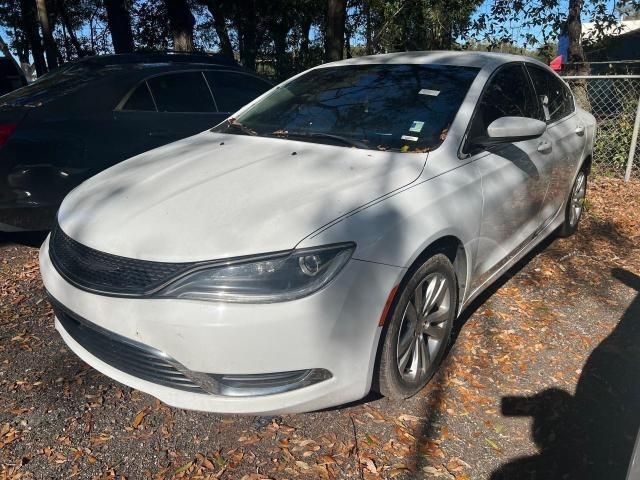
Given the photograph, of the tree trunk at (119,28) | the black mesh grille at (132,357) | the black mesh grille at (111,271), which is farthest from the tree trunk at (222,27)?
the black mesh grille at (132,357)

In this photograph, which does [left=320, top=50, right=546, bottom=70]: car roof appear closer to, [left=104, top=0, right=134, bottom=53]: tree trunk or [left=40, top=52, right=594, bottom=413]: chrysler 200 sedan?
[left=40, top=52, right=594, bottom=413]: chrysler 200 sedan

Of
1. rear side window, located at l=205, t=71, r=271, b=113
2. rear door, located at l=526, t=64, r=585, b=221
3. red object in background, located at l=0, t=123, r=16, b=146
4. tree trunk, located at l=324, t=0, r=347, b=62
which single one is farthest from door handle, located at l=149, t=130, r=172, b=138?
tree trunk, located at l=324, t=0, r=347, b=62

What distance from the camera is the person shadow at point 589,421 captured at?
232cm

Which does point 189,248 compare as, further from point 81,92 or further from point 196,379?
point 81,92

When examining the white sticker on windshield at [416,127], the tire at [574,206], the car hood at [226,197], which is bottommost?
the tire at [574,206]

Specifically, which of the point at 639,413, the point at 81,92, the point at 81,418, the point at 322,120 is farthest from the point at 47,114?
the point at 639,413

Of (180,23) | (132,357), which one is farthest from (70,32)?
(132,357)

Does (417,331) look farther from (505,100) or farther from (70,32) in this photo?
(70,32)

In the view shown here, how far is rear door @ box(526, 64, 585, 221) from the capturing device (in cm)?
400

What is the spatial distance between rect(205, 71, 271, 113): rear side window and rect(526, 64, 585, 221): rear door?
2772mm

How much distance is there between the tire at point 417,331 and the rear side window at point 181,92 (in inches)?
127

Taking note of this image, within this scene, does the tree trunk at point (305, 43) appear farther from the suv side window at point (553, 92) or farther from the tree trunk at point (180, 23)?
the suv side window at point (553, 92)

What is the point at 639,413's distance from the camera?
268cm

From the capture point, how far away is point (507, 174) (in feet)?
10.5
